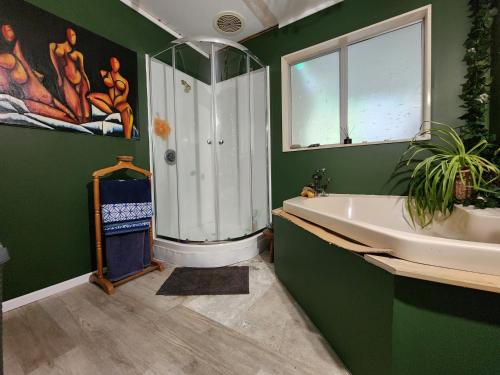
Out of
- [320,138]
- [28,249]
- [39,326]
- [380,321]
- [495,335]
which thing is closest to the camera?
[495,335]

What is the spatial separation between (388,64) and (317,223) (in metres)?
1.71

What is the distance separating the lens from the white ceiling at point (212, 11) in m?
1.79

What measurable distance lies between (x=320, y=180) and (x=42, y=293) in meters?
2.30

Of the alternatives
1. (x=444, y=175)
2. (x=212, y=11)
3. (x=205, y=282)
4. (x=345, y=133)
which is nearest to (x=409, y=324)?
(x=444, y=175)

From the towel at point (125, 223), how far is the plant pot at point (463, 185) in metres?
2.15

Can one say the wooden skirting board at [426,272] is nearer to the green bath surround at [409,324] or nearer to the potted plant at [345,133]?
the green bath surround at [409,324]

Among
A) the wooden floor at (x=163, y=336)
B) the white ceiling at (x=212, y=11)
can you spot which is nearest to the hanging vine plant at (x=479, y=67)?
the white ceiling at (x=212, y=11)

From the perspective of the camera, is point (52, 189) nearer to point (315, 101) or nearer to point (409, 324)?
point (409, 324)

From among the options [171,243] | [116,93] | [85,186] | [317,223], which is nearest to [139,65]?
[116,93]

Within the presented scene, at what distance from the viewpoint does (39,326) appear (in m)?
1.04

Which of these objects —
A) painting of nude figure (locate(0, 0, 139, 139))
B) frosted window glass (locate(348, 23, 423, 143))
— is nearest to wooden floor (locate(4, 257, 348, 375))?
painting of nude figure (locate(0, 0, 139, 139))

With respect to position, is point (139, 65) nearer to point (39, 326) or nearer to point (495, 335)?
point (39, 326)

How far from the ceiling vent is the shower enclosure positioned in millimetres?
276

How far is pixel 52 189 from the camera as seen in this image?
1.32 meters
